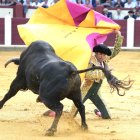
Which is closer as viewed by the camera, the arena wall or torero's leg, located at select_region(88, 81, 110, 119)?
torero's leg, located at select_region(88, 81, 110, 119)

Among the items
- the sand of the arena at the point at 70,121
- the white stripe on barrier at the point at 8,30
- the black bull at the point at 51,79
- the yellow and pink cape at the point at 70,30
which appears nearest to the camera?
Result: the black bull at the point at 51,79

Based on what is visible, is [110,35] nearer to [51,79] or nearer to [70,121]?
[70,121]

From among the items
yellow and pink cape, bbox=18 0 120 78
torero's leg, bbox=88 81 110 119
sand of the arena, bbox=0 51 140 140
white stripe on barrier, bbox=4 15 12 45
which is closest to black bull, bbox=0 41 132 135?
sand of the arena, bbox=0 51 140 140

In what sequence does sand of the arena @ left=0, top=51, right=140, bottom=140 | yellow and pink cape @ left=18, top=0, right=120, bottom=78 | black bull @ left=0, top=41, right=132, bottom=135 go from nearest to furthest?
black bull @ left=0, top=41, right=132, bottom=135, sand of the arena @ left=0, top=51, right=140, bottom=140, yellow and pink cape @ left=18, top=0, right=120, bottom=78

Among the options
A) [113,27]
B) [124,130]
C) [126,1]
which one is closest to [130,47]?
[126,1]

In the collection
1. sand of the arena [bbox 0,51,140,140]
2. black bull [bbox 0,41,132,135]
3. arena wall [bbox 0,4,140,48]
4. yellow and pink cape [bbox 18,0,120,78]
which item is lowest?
arena wall [bbox 0,4,140,48]

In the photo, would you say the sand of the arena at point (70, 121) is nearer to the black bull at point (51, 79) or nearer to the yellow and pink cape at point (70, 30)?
the black bull at point (51, 79)

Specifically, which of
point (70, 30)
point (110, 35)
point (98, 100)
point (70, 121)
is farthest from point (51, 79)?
point (110, 35)

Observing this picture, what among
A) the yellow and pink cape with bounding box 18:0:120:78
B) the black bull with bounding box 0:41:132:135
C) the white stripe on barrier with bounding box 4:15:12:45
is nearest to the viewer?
the black bull with bounding box 0:41:132:135

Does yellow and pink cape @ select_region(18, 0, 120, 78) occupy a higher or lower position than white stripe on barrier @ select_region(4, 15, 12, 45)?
higher

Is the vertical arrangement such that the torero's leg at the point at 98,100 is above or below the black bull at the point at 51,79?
below

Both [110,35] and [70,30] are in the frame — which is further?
[110,35]

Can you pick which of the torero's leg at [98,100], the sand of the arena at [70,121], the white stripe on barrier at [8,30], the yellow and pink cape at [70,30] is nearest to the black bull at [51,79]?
the sand of the arena at [70,121]

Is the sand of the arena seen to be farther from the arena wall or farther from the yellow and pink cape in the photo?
the arena wall
